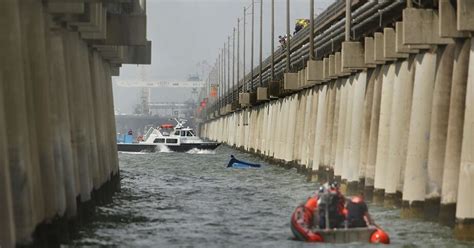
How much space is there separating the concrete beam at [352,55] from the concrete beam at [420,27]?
1307 centimetres

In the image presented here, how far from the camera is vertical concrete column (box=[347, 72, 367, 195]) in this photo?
42281 millimetres

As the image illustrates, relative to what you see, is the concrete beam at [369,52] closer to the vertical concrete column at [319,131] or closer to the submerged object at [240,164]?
the vertical concrete column at [319,131]

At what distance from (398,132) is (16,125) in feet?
55.4

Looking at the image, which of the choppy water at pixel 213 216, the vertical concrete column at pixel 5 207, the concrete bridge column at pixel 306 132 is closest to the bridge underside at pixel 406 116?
the concrete bridge column at pixel 306 132

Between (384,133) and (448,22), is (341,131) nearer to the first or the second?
(384,133)

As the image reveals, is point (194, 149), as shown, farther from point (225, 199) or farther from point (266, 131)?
point (225, 199)

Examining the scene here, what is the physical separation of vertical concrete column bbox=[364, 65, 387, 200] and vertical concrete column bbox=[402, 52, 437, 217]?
22.1 ft

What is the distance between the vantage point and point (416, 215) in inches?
1201

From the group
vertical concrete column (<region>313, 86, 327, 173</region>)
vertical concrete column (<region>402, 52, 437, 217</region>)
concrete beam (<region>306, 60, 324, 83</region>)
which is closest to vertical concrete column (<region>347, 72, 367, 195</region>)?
vertical concrete column (<region>313, 86, 327, 173</region>)

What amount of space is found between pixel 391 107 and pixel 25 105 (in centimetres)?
1785

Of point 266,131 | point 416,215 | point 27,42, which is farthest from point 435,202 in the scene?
point 266,131

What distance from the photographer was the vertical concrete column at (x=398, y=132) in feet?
112

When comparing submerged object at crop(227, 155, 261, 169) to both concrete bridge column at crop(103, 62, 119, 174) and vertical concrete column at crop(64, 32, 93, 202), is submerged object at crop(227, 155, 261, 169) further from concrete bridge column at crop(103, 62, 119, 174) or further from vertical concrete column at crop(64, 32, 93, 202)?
vertical concrete column at crop(64, 32, 93, 202)

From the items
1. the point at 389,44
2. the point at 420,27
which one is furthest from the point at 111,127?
the point at 420,27
